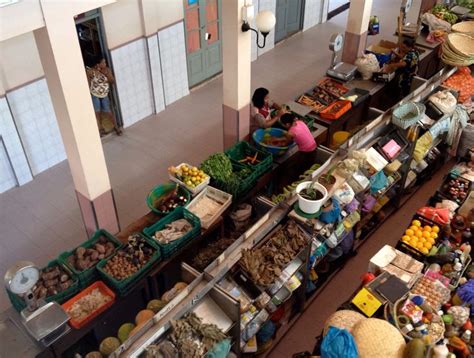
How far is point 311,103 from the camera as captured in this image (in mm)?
8422

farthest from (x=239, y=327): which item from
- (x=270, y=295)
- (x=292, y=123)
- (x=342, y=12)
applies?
(x=342, y=12)

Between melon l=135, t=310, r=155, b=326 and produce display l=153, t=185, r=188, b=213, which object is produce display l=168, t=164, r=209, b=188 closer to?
produce display l=153, t=185, r=188, b=213

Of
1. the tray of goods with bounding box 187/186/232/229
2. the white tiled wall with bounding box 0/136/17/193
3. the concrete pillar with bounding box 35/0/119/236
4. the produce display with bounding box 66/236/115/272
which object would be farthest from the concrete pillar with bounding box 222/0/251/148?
the white tiled wall with bounding box 0/136/17/193

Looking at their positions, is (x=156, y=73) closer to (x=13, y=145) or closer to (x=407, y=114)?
(x=13, y=145)

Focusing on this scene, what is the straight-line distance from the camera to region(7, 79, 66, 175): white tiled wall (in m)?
8.00

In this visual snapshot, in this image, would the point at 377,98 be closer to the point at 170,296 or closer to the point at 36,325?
the point at 170,296

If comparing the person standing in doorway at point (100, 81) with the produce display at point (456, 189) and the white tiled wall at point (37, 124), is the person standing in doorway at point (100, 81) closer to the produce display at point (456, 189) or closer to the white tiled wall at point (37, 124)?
the white tiled wall at point (37, 124)

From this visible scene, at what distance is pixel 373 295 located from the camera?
4.96 metres

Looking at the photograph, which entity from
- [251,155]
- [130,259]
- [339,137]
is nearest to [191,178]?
[251,155]

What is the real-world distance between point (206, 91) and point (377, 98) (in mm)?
3838

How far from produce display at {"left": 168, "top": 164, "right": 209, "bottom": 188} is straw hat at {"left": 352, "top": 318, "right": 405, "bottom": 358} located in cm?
295

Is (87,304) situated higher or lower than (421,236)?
lower

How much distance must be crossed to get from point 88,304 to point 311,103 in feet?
16.3

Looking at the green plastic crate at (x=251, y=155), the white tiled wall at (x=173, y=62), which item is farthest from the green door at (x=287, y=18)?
the green plastic crate at (x=251, y=155)
